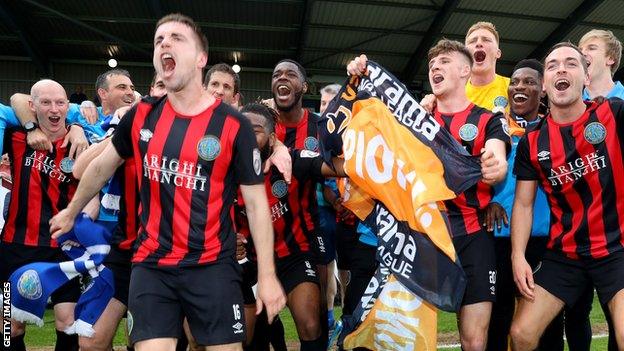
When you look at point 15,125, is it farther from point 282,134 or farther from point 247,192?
point 247,192

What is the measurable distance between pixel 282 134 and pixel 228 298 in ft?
6.52

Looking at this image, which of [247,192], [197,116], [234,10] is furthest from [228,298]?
[234,10]

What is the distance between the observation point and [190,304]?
308cm

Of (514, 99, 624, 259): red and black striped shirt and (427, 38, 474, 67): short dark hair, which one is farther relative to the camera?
(427, 38, 474, 67): short dark hair

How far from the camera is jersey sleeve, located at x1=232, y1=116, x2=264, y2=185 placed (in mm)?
3150

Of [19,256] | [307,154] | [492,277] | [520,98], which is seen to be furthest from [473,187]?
[19,256]

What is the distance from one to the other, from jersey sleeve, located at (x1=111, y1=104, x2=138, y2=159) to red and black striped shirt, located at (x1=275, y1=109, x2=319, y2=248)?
4.99ft

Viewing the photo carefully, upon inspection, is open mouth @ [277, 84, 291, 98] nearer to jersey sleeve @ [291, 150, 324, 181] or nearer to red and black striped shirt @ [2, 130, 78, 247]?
jersey sleeve @ [291, 150, 324, 181]

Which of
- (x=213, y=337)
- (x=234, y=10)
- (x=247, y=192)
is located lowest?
(x=213, y=337)

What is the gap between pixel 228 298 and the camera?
10.1 ft

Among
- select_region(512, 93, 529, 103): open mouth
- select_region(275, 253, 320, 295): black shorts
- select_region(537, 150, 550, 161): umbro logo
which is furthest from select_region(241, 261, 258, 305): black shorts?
select_region(512, 93, 529, 103): open mouth

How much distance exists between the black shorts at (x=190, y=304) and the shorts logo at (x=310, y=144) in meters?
1.85

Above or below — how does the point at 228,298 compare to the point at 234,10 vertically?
below

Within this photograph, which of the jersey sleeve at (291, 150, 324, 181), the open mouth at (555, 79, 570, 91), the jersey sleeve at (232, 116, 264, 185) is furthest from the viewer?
the jersey sleeve at (291, 150, 324, 181)
